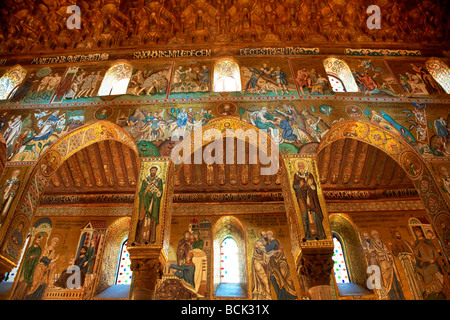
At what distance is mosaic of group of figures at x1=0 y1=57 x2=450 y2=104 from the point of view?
9281 millimetres

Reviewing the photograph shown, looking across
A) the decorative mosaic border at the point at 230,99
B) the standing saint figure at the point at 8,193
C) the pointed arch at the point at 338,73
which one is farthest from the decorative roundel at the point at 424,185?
the standing saint figure at the point at 8,193

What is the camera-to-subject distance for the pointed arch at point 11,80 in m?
9.62

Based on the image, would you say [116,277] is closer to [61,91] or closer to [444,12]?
[61,91]

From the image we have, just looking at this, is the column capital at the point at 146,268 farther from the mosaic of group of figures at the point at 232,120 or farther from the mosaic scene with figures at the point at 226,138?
the mosaic of group of figures at the point at 232,120

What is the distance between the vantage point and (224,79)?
10266 mm

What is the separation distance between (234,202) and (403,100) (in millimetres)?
6181

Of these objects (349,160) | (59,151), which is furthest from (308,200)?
(59,151)

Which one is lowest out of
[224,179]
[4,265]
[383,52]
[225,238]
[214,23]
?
[4,265]

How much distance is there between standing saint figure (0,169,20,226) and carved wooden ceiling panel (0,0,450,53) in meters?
5.27

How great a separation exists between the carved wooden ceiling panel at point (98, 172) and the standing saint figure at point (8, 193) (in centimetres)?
324

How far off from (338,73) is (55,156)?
29.0ft

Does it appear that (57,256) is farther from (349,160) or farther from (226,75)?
(349,160)

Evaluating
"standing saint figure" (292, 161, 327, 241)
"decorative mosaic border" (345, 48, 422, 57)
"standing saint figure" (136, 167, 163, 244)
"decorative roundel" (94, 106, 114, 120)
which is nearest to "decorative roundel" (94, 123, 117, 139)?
"decorative roundel" (94, 106, 114, 120)

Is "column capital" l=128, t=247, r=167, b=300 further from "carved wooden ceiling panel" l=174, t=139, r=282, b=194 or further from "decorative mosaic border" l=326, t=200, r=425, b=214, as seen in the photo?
"decorative mosaic border" l=326, t=200, r=425, b=214
